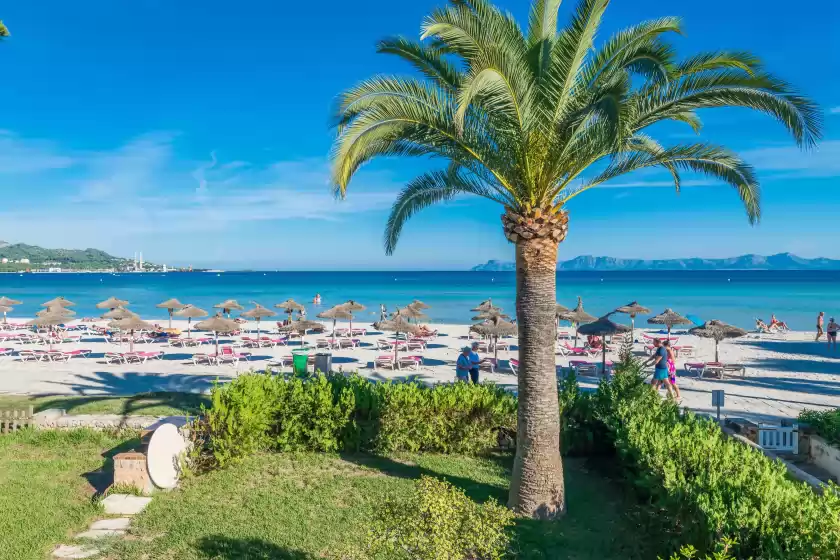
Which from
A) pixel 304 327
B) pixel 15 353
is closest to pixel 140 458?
pixel 304 327

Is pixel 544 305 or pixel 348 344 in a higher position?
pixel 544 305

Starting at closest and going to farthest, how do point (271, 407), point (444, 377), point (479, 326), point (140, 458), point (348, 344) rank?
point (140, 458)
point (271, 407)
point (444, 377)
point (479, 326)
point (348, 344)

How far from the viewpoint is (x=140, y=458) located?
7.07 metres

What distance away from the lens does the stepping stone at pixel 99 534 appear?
5867 millimetres

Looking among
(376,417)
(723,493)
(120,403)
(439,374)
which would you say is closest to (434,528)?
(723,493)

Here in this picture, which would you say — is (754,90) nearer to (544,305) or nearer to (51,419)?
(544,305)

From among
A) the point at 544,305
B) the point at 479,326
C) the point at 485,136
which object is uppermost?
the point at 485,136

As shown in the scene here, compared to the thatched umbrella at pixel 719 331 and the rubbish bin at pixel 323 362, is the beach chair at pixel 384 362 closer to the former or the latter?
the rubbish bin at pixel 323 362

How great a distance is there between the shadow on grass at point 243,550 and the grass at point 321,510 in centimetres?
1

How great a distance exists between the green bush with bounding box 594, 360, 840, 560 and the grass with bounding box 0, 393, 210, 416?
8579 mm

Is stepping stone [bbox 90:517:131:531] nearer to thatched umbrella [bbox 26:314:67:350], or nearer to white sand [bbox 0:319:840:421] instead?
white sand [bbox 0:319:840:421]

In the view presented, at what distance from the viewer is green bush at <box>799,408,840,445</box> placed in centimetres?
850

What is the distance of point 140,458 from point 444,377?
11.0 meters

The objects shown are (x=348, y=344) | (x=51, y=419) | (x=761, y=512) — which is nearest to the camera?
(x=761, y=512)
